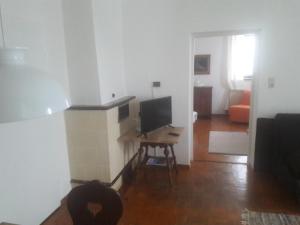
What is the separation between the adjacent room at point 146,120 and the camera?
7.69 ft

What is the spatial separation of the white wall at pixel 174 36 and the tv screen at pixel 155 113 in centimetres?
23

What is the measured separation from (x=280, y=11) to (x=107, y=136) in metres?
2.75

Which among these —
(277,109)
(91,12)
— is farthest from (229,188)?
(91,12)

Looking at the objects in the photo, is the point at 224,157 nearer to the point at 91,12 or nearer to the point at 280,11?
the point at 280,11

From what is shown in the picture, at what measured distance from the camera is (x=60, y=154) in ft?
9.08

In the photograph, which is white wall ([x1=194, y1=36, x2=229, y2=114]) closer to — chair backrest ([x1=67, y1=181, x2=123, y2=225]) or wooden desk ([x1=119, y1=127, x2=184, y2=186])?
wooden desk ([x1=119, y1=127, x2=184, y2=186])

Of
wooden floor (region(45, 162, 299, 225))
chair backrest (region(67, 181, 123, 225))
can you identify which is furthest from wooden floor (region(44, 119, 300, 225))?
chair backrest (region(67, 181, 123, 225))

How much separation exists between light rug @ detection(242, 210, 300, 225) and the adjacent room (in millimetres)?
16

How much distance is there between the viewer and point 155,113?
3268 millimetres

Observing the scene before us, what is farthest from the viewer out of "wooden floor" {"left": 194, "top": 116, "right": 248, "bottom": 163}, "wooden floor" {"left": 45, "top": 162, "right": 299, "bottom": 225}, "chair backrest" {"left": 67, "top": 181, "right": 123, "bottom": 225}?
"wooden floor" {"left": 194, "top": 116, "right": 248, "bottom": 163}

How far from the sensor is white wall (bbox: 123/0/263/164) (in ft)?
10.7

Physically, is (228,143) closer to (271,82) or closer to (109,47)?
(271,82)

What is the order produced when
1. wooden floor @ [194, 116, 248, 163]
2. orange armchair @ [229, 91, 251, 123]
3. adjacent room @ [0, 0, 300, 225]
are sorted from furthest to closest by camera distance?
1. orange armchair @ [229, 91, 251, 123]
2. wooden floor @ [194, 116, 248, 163]
3. adjacent room @ [0, 0, 300, 225]

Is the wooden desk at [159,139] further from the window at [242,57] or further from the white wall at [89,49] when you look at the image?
the window at [242,57]
